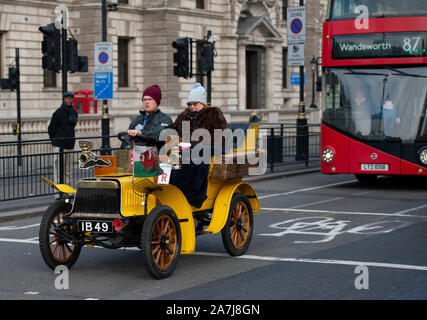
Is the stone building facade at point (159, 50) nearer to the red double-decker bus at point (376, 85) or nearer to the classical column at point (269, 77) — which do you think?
the classical column at point (269, 77)

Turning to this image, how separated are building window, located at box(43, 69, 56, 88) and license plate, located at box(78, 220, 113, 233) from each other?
2976 cm

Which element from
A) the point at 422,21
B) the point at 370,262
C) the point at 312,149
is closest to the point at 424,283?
the point at 370,262

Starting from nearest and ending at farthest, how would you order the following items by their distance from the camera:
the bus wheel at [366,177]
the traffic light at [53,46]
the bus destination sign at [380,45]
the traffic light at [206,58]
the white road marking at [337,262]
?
the white road marking at [337,262] → the bus destination sign at [380,45] → the traffic light at [53,46] → the bus wheel at [366,177] → the traffic light at [206,58]

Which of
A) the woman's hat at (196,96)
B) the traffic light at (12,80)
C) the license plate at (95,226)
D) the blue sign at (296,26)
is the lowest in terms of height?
the license plate at (95,226)

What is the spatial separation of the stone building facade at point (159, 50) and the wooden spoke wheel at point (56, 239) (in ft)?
64.9

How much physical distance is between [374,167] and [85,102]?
22.5m

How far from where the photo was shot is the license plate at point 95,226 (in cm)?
819

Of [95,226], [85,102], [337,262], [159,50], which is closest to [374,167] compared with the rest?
[337,262]

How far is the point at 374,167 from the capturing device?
55.1 ft

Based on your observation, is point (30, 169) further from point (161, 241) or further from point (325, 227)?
point (161, 241)

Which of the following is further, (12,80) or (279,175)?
(12,80)

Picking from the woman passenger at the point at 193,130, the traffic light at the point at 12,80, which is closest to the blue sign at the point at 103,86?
the traffic light at the point at 12,80

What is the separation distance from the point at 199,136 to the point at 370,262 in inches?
89.9

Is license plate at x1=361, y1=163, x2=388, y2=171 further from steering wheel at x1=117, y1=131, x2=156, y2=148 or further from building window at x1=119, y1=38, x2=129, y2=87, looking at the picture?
building window at x1=119, y1=38, x2=129, y2=87
